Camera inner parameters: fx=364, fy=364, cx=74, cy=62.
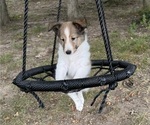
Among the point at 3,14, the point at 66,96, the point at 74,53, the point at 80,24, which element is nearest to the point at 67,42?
the point at 80,24

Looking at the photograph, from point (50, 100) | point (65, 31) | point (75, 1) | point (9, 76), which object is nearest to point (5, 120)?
point (50, 100)

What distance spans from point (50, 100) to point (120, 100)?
93 centimetres

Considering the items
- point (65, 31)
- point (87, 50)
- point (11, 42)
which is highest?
point (65, 31)

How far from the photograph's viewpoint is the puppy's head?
3.27 meters

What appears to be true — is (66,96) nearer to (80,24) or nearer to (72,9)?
(80,24)

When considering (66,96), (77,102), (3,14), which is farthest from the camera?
(3,14)

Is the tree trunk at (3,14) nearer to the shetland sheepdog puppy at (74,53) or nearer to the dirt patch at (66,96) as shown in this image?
the dirt patch at (66,96)

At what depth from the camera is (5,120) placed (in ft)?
14.7

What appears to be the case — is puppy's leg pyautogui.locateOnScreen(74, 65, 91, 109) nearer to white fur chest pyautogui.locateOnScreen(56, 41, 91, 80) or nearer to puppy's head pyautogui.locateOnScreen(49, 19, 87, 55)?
white fur chest pyautogui.locateOnScreen(56, 41, 91, 80)

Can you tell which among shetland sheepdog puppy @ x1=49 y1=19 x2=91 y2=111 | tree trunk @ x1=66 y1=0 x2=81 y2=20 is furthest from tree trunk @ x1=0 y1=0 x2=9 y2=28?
shetland sheepdog puppy @ x1=49 y1=19 x2=91 y2=111

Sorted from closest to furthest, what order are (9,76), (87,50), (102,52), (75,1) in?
(87,50) < (9,76) < (102,52) < (75,1)

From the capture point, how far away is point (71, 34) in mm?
3328

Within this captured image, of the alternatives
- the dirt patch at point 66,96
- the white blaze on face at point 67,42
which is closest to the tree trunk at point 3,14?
the dirt patch at point 66,96

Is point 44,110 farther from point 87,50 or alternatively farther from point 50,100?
point 87,50
